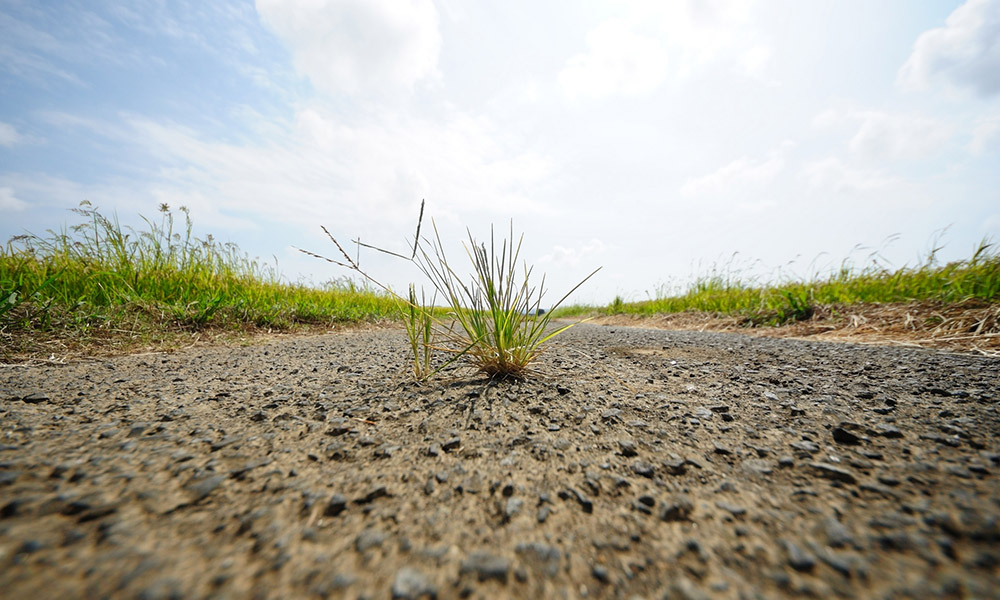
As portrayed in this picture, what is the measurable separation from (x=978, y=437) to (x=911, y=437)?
141 mm

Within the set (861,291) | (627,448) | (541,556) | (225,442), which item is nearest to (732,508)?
(627,448)

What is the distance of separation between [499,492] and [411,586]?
0.27 metres

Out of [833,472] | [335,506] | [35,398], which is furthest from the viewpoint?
[35,398]

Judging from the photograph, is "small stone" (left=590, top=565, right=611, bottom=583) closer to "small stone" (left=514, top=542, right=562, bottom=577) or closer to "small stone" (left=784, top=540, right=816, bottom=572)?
"small stone" (left=514, top=542, right=562, bottom=577)

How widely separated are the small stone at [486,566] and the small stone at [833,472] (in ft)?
2.41

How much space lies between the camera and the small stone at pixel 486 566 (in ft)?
1.74

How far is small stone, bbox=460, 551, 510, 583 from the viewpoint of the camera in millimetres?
529

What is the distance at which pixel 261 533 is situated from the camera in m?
0.59

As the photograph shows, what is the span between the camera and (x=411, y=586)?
0.51 m

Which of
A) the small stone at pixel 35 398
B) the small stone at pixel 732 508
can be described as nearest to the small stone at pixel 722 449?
the small stone at pixel 732 508

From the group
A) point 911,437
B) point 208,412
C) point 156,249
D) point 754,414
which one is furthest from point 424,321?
point 156,249

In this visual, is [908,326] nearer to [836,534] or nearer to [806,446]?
[806,446]

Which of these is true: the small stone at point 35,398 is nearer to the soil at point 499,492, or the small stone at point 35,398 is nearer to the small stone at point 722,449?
the soil at point 499,492

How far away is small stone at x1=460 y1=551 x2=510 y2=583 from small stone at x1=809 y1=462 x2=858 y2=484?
2.41 feet
